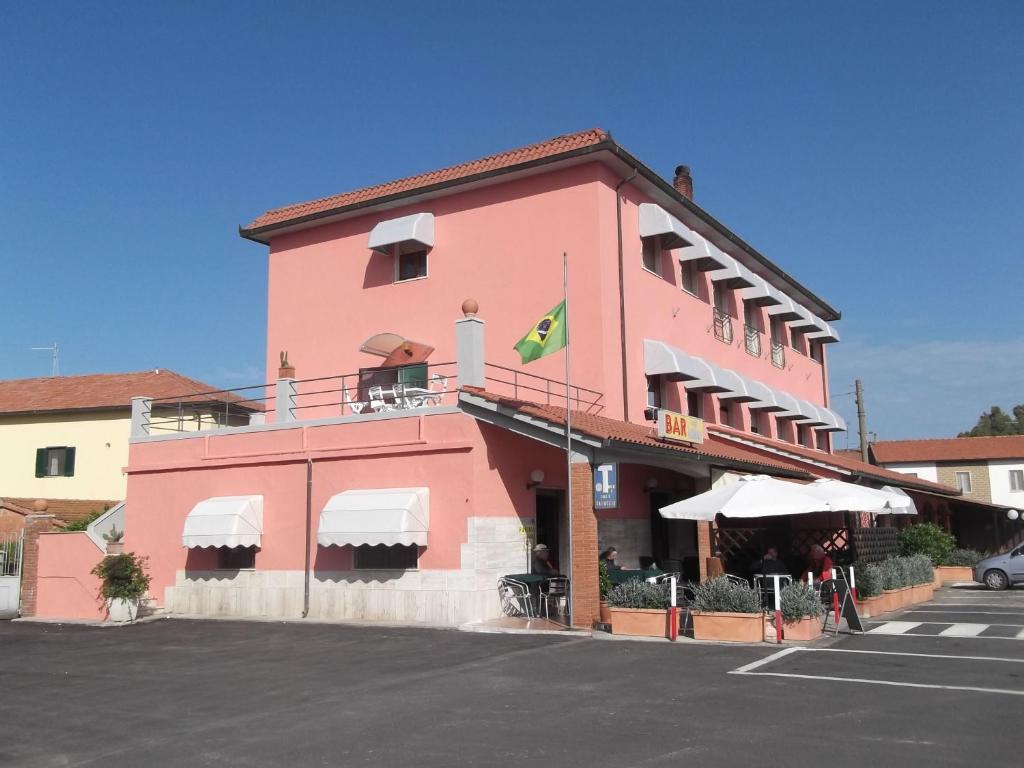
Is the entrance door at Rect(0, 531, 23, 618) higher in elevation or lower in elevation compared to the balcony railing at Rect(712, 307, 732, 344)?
lower

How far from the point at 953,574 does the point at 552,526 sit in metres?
15.6

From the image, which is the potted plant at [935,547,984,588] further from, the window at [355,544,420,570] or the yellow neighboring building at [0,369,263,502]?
the yellow neighboring building at [0,369,263,502]

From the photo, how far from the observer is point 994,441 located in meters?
54.4

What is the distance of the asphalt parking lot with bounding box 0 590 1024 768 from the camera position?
23.4 ft

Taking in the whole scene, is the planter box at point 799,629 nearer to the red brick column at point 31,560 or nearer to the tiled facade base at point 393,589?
the tiled facade base at point 393,589

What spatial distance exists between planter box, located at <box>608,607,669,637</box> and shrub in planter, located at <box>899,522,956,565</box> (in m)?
13.9

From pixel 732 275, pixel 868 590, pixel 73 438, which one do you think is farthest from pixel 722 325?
pixel 73 438

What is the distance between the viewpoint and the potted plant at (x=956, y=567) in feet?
88.9

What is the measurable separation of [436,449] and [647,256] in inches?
337

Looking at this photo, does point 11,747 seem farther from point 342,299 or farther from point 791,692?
point 342,299

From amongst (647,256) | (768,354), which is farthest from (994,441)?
(647,256)

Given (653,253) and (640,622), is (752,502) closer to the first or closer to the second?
(640,622)

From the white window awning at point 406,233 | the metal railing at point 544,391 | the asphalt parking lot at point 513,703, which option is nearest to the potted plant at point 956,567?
the metal railing at point 544,391

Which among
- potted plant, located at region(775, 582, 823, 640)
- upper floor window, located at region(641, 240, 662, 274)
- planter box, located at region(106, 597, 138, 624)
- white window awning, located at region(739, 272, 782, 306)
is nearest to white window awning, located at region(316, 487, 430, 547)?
planter box, located at region(106, 597, 138, 624)
